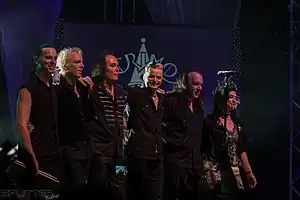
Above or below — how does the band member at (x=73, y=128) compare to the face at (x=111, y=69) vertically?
below

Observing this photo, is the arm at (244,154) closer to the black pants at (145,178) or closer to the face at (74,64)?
the black pants at (145,178)

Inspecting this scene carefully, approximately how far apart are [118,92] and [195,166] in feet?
3.86

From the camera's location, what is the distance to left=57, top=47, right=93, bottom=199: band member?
576 centimetres

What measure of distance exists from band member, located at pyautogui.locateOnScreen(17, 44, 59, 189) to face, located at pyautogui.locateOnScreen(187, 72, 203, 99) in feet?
5.28

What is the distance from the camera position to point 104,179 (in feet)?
19.6

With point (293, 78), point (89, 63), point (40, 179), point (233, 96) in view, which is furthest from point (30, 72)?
point (293, 78)

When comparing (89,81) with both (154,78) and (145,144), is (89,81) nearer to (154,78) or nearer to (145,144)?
(154,78)

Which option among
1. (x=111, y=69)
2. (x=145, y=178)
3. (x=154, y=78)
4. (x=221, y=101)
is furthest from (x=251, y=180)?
(x=111, y=69)

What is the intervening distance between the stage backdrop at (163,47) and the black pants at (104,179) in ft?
3.89

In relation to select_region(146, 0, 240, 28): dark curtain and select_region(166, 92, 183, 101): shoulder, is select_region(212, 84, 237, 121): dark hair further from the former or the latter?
select_region(146, 0, 240, 28): dark curtain

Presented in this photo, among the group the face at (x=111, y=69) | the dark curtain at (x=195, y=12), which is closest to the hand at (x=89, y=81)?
the face at (x=111, y=69)

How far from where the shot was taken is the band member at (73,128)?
18.9 feet

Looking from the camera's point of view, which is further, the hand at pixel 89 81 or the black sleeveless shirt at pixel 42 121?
the hand at pixel 89 81

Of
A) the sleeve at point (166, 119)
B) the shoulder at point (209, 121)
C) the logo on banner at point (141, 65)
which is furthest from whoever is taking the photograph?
the logo on banner at point (141, 65)
